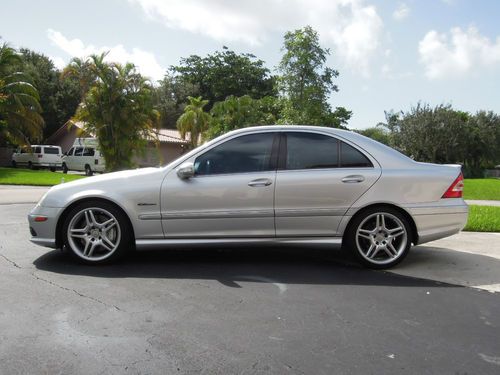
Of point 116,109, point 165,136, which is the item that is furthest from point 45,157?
point 116,109

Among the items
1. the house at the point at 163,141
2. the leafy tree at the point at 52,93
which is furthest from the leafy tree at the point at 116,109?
the leafy tree at the point at 52,93

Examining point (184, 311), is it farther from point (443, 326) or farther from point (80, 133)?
point (80, 133)

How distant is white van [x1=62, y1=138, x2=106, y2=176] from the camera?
31297 mm

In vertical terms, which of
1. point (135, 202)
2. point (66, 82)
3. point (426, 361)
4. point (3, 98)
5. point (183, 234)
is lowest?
point (426, 361)

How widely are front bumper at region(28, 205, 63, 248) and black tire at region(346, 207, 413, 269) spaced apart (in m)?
3.20

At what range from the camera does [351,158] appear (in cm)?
558

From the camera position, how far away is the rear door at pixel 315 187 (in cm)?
538

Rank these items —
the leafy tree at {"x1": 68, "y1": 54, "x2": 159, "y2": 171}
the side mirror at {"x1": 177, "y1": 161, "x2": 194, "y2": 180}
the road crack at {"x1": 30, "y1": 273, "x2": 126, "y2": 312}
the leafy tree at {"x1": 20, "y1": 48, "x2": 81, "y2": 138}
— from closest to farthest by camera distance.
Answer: the road crack at {"x1": 30, "y1": 273, "x2": 126, "y2": 312}
the side mirror at {"x1": 177, "y1": 161, "x2": 194, "y2": 180}
the leafy tree at {"x1": 68, "y1": 54, "x2": 159, "y2": 171}
the leafy tree at {"x1": 20, "y1": 48, "x2": 81, "y2": 138}

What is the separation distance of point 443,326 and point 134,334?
2.30m

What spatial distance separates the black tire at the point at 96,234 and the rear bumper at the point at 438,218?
3.09m

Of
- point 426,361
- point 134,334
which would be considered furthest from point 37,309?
point 426,361

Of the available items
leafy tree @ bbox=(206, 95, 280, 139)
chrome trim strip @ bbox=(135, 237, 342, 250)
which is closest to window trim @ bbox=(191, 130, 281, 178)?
chrome trim strip @ bbox=(135, 237, 342, 250)

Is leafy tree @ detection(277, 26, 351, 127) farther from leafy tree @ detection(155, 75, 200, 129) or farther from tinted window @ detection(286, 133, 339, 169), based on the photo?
leafy tree @ detection(155, 75, 200, 129)

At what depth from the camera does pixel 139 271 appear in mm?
5207
